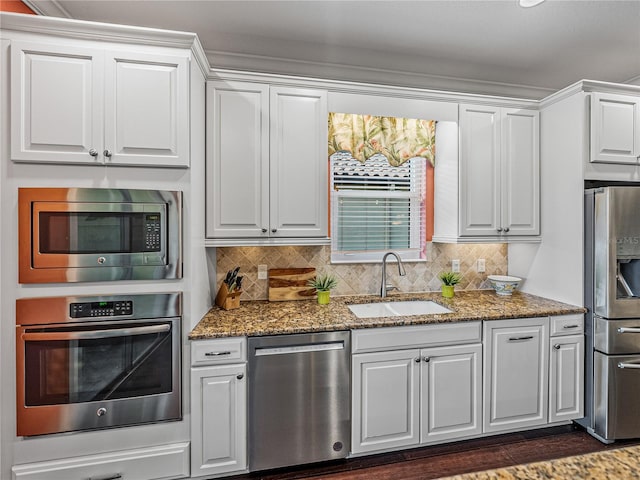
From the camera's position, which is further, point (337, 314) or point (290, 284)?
point (290, 284)

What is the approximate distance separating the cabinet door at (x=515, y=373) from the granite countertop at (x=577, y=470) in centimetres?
159

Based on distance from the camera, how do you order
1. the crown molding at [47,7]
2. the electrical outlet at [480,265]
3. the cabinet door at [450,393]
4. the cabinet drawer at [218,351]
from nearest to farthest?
the cabinet drawer at [218,351] < the crown molding at [47,7] < the cabinet door at [450,393] < the electrical outlet at [480,265]

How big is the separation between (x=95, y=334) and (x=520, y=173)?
307 cm

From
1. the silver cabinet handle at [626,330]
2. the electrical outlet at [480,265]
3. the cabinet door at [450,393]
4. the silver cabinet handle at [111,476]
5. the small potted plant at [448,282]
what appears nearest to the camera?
the silver cabinet handle at [111,476]

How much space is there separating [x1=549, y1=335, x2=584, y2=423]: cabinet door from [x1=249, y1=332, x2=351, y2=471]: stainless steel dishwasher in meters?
1.50

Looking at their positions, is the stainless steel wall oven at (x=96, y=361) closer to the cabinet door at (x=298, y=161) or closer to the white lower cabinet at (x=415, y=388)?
the cabinet door at (x=298, y=161)

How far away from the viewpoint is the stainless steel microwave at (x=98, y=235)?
1.62 metres

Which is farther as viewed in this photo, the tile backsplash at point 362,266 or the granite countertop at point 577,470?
the tile backsplash at point 362,266

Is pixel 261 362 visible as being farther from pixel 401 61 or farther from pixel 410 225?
pixel 401 61

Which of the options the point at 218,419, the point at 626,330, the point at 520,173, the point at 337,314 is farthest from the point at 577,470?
the point at 520,173

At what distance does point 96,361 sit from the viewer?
67.5 inches

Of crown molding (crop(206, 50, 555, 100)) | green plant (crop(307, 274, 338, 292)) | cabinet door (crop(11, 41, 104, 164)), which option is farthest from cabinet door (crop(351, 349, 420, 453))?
crown molding (crop(206, 50, 555, 100))

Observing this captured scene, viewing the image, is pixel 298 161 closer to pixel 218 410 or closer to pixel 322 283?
pixel 322 283

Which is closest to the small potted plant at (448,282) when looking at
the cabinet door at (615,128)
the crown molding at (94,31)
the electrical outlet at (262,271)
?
the cabinet door at (615,128)
